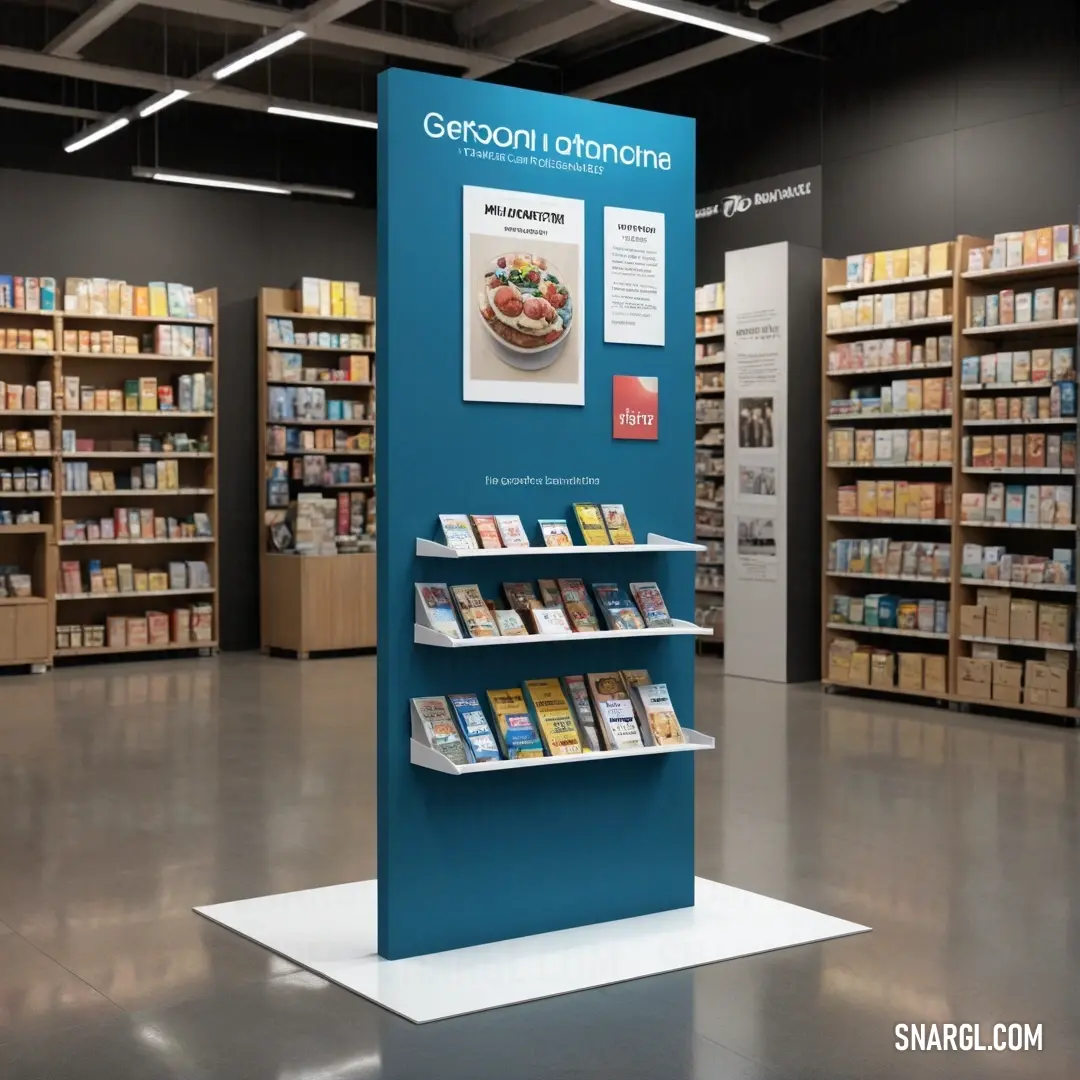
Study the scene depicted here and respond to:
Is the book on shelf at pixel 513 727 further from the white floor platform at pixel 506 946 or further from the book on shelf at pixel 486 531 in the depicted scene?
the white floor platform at pixel 506 946

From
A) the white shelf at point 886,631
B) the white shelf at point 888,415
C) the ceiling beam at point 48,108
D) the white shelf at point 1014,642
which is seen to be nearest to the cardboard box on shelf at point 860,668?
the white shelf at point 886,631

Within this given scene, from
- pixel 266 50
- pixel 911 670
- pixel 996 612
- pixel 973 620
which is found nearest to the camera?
pixel 996 612

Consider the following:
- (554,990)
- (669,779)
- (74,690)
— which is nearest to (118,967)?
(554,990)

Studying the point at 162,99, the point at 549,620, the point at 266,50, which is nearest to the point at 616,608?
the point at 549,620

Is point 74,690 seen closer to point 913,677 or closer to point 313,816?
point 313,816

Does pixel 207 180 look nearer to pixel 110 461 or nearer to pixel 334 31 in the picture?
pixel 334 31

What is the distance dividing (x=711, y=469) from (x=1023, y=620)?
4141 millimetres

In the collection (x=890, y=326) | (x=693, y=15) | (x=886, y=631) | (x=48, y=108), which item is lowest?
(x=886, y=631)

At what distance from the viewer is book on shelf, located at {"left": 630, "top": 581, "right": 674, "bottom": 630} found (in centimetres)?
473

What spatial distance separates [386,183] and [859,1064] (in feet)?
9.05

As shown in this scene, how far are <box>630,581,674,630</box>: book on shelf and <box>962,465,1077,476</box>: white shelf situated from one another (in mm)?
4889

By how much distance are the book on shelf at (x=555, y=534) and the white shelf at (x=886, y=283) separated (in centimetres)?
565

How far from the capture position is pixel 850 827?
20.0 ft

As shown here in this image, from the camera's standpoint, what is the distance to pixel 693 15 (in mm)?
9477
